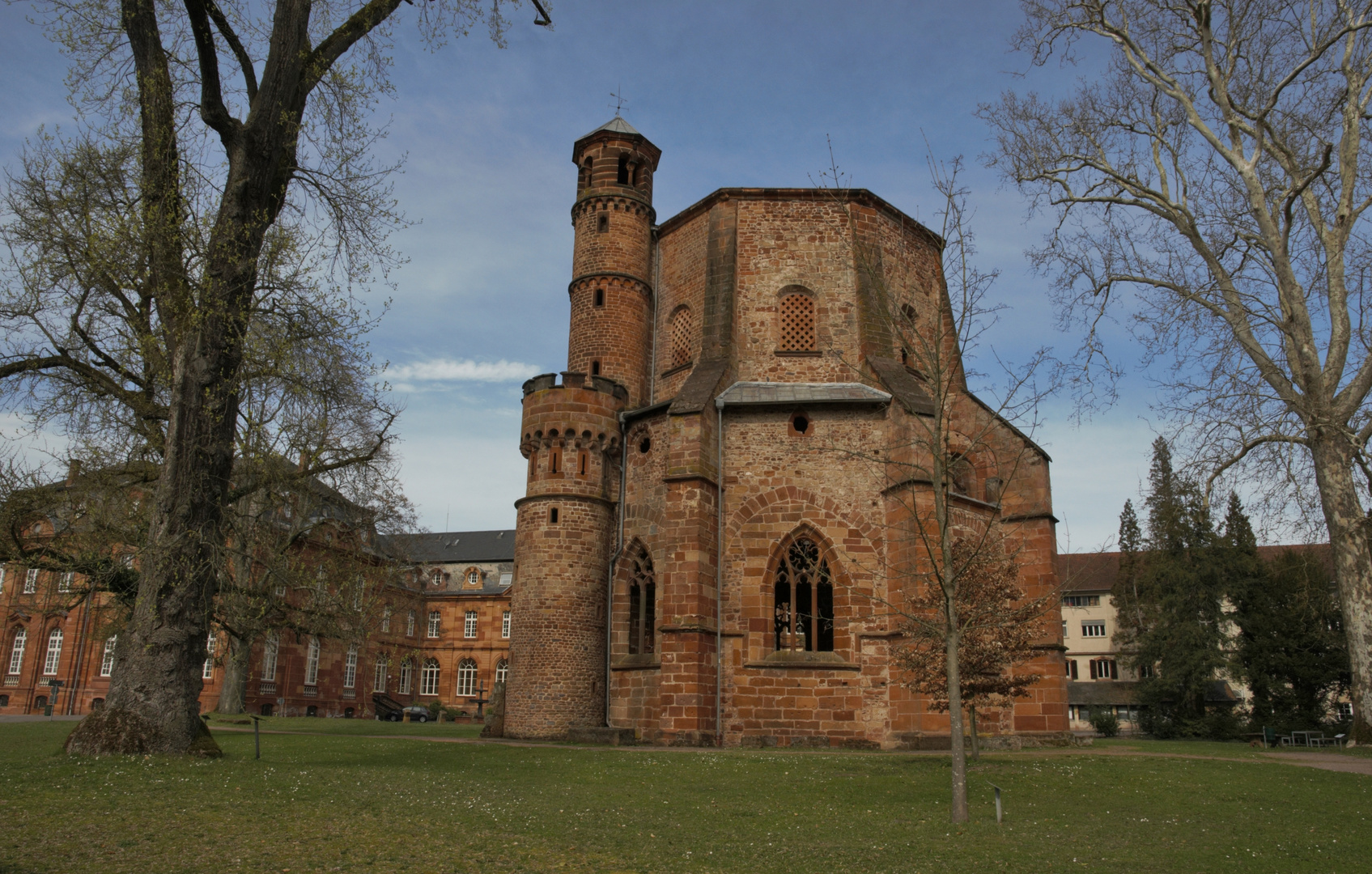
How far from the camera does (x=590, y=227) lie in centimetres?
2619

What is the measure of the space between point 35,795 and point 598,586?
1532 cm

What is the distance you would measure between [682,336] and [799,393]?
191 inches

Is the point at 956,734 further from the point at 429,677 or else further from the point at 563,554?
the point at 429,677

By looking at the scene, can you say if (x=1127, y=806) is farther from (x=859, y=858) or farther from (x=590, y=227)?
(x=590, y=227)

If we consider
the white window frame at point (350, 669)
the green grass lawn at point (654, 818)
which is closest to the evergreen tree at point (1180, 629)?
the green grass lawn at point (654, 818)

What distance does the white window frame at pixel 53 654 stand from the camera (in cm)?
4094

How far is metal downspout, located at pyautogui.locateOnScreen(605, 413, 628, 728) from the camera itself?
21894 millimetres

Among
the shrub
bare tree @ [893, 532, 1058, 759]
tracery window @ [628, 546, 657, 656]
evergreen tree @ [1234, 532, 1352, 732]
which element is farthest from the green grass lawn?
the shrub

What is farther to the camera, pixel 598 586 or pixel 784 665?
pixel 598 586

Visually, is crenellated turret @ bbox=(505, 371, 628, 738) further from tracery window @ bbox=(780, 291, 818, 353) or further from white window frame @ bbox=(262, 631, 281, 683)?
white window frame @ bbox=(262, 631, 281, 683)

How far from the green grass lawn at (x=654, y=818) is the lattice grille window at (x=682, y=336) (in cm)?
1310

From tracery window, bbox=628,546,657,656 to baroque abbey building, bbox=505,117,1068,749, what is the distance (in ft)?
0.19

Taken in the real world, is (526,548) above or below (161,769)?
above

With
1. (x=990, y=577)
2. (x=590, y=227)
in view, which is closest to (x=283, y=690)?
(x=590, y=227)
